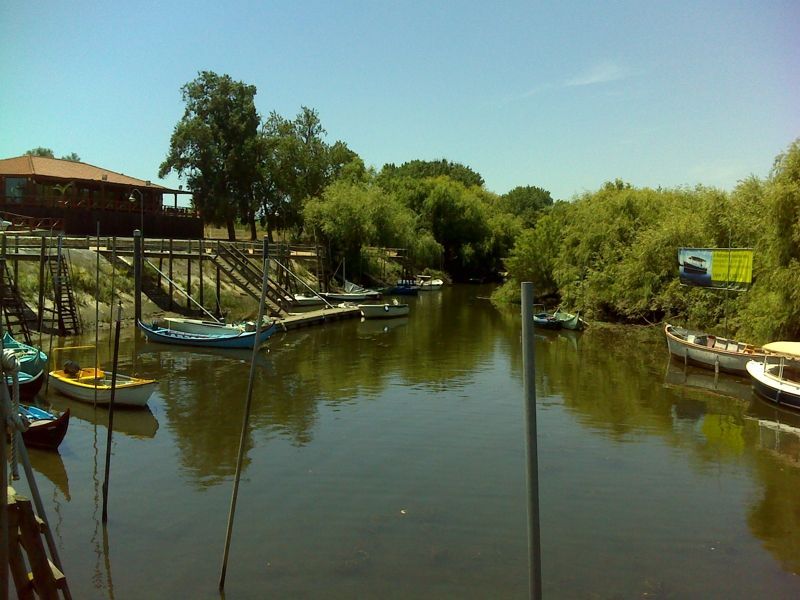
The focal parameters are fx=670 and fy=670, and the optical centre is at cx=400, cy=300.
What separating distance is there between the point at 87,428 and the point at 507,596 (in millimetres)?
13010

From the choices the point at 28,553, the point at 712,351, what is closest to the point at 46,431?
the point at 28,553

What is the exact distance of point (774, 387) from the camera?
21969 millimetres

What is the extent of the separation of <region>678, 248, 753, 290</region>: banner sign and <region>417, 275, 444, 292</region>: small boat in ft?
128

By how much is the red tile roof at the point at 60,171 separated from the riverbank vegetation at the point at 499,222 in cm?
924

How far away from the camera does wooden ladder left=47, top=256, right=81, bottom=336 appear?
32281 mm

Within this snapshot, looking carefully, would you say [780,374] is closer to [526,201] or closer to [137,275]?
[137,275]

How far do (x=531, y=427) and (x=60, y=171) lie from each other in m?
52.3

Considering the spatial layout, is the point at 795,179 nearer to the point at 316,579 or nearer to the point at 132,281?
the point at 316,579

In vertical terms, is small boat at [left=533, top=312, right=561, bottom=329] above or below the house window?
below

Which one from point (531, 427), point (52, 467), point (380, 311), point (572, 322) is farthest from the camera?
point (380, 311)

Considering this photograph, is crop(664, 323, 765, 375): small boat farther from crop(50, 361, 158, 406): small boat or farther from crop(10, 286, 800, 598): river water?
crop(50, 361, 158, 406): small boat

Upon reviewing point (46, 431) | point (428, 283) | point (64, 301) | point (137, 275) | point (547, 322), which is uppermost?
point (137, 275)

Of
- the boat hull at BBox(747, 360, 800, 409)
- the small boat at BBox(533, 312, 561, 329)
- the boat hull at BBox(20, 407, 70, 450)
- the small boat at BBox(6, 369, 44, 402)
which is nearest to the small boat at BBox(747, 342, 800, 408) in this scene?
the boat hull at BBox(747, 360, 800, 409)

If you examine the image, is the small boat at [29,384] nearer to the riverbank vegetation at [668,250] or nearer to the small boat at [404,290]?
the riverbank vegetation at [668,250]
